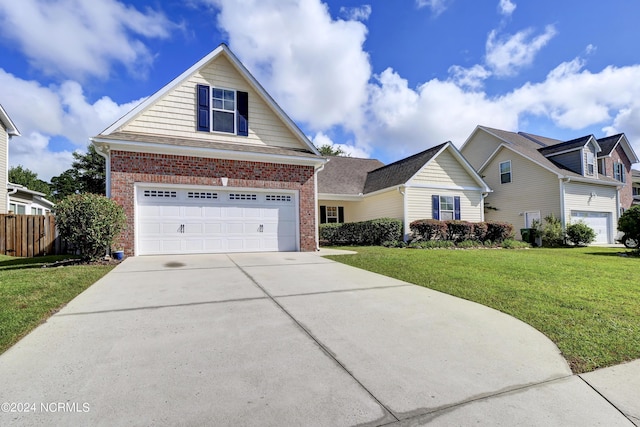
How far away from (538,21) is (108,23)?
46.3 feet

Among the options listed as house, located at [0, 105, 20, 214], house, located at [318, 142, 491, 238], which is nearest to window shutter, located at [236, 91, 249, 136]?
house, located at [318, 142, 491, 238]

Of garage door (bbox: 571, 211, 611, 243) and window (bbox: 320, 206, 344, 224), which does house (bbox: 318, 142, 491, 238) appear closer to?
window (bbox: 320, 206, 344, 224)

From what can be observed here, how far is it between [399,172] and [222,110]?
399 inches

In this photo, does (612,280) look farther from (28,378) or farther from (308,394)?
(28,378)

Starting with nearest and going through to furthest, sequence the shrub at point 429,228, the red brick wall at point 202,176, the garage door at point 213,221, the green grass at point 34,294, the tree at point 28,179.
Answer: the green grass at point 34,294, the red brick wall at point 202,176, the garage door at point 213,221, the shrub at point 429,228, the tree at point 28,179

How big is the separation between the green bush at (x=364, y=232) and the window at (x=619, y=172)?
759 inches

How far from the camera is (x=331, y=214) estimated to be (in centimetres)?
1948

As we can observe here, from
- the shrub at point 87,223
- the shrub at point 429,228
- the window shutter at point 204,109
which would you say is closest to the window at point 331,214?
the shrub at point 429,228

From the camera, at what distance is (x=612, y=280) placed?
6719 millimetres

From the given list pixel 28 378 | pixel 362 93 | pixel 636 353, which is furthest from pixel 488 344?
pixel 362 93

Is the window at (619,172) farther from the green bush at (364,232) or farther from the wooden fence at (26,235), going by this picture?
the wooden fence at (26,235)

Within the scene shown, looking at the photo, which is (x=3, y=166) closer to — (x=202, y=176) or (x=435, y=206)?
(x=202, y=176)

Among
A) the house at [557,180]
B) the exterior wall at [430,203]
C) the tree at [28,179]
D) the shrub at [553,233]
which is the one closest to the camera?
the exterior wall at [430,203]

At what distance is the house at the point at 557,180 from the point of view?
19.0 meters
